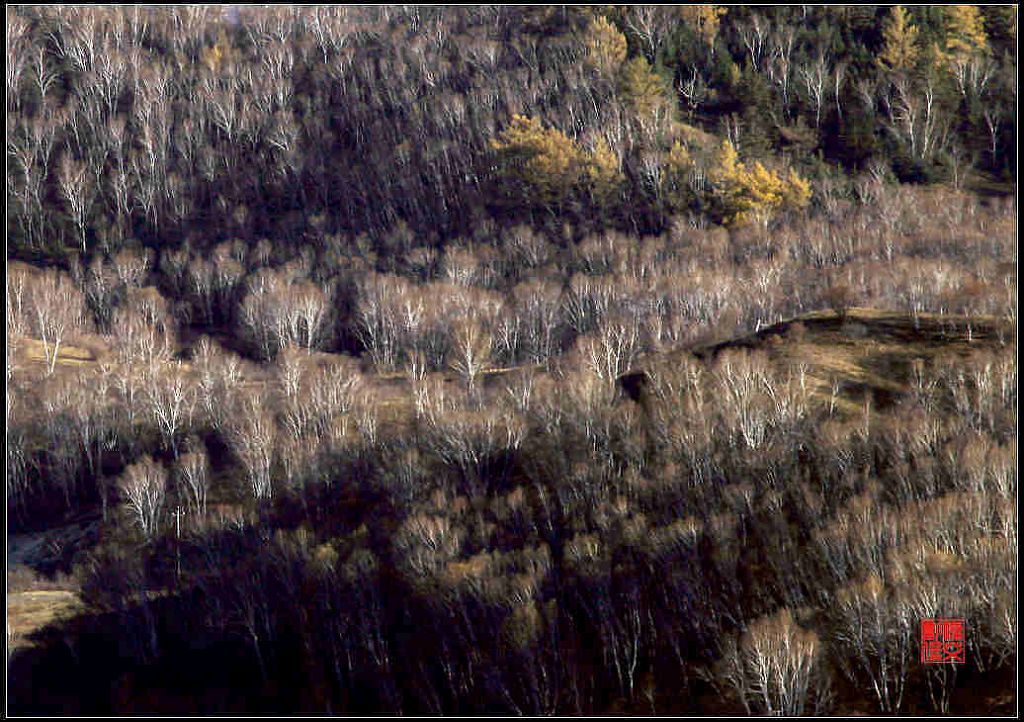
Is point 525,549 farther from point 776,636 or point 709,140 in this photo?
point 709,140

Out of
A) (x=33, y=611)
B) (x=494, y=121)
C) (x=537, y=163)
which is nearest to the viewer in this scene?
(x=33, y=611)

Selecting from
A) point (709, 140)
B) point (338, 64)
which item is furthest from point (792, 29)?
point (338, 64)

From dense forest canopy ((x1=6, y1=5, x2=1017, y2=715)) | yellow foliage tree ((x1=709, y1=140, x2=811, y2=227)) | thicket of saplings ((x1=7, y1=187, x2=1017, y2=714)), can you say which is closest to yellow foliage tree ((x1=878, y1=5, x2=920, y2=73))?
dense forest canopy ((x1=6, y1=5, x2=1017, y2=715))

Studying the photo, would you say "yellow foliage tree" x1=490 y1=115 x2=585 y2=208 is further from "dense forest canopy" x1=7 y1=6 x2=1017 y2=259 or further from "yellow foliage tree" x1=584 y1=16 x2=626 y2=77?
"yellow foliage tree" x1=584 y1=16 x2=626 y2=77

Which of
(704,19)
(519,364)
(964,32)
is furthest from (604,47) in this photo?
(519,364)

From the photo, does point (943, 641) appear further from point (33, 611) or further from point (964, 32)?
point (964, 32)

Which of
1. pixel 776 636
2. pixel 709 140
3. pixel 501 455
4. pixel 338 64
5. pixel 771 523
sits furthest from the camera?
pixel 338 64

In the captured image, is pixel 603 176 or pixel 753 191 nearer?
pixel 753 191

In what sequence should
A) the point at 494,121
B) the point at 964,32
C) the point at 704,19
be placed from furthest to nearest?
the point at 704,19, the point at 494,121, the point at 964,32

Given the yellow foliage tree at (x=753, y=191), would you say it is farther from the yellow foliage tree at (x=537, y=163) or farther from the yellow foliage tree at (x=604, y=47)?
the yellow foliage tree at (x=604, y=47)
